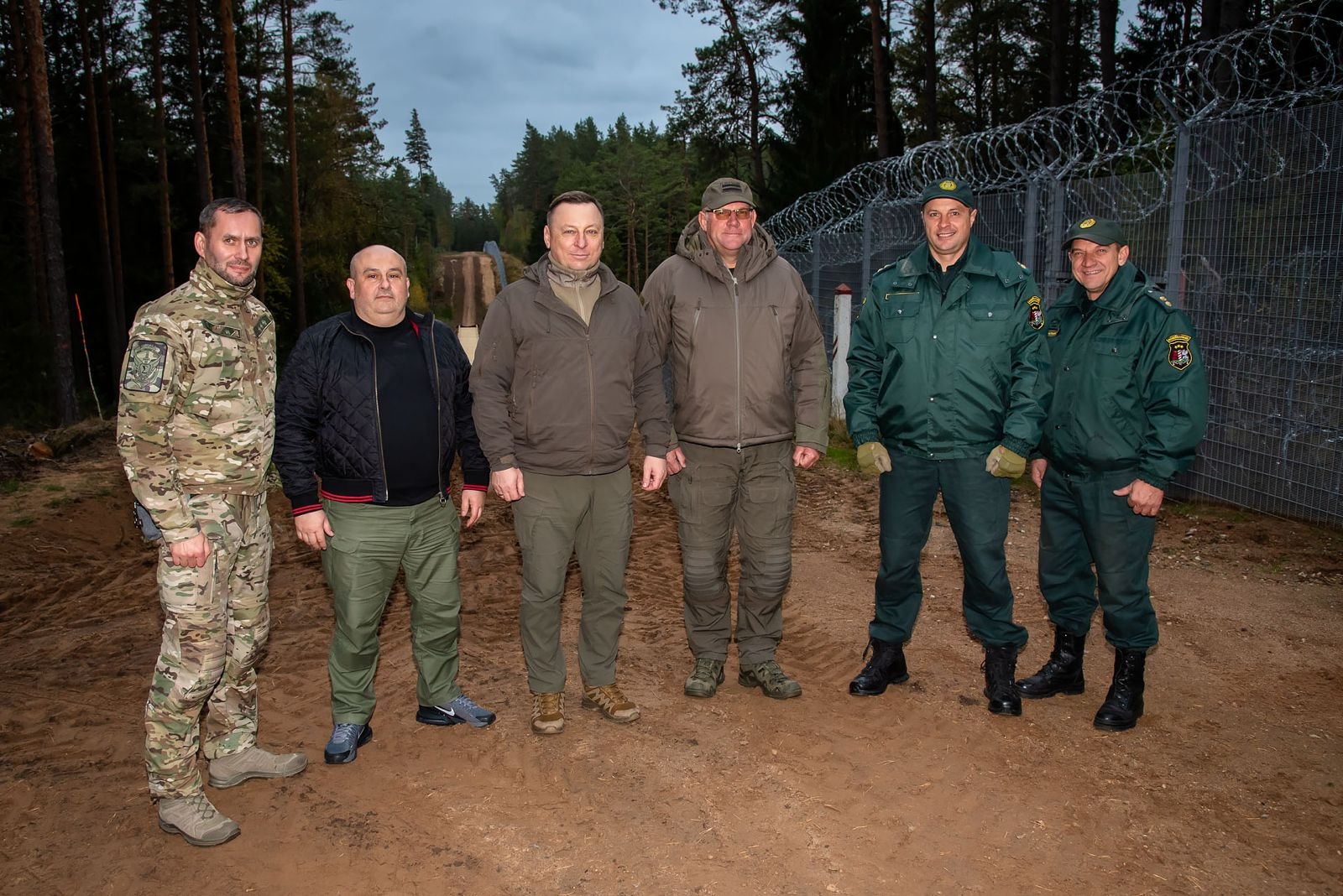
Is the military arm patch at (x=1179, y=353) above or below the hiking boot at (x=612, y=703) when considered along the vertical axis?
above

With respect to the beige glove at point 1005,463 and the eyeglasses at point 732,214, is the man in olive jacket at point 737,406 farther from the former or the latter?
the beige glove at point 1005,463

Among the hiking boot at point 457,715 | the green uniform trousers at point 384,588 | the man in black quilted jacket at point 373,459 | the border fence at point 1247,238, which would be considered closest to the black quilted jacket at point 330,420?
the man in black quilted jacket at point 373,459

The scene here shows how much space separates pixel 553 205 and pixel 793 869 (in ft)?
8.71

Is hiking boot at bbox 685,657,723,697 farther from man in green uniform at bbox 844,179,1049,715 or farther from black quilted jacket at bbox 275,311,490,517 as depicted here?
black quilted jacket at bbox 275,311,490,517

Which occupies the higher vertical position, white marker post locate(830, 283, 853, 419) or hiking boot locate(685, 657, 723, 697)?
white marker post locate(830, 283, 853, 419)

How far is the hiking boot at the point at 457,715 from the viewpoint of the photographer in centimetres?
408

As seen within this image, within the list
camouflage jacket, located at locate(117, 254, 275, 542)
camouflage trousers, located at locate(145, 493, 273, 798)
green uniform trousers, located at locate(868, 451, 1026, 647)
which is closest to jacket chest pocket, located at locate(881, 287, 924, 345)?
green uniform trousers, located at locate(868, 451, 1026, 647)

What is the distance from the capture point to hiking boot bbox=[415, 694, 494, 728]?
408 cm

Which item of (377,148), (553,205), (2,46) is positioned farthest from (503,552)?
(377,148)

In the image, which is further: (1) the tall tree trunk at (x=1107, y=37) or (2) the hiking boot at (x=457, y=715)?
(1) the tall tree trunk at (x=1107, y=37)

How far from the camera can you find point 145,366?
3053 mm

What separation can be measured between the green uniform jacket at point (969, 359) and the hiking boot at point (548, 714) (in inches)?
75.0

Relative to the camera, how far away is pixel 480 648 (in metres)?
5.10

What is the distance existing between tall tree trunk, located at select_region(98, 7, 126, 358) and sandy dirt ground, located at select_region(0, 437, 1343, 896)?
20.0 metres
